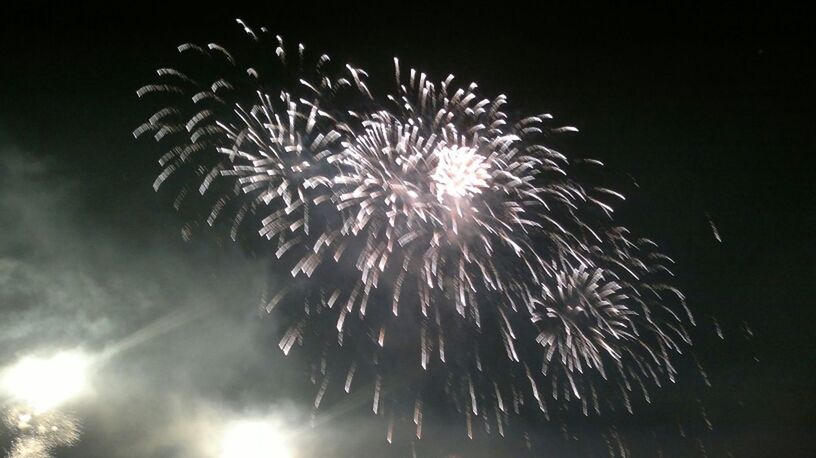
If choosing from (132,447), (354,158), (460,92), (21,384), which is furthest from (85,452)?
(460,92)

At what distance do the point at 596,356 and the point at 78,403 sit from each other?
129 feet

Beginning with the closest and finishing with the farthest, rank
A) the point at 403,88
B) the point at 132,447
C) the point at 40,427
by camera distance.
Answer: the point at 403,88 → the point at 40,427 → the point at 132,447

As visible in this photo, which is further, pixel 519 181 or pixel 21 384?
pixel 21 384

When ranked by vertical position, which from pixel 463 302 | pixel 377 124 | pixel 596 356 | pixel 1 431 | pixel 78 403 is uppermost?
pixel 78 403

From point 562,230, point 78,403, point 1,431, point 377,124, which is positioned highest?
point 78,403

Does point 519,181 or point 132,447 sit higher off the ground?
point 132,447

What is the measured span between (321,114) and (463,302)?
234 inches

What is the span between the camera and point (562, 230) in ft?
53.1

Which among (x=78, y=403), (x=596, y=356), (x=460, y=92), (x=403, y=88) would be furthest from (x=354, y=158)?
(x=78, y=403)

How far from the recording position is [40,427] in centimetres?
3972

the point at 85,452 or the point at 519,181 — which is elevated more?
the point at 85,452

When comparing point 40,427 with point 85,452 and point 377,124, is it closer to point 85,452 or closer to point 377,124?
point 85,452

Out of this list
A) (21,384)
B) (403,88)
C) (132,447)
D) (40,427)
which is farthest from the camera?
(132,447)

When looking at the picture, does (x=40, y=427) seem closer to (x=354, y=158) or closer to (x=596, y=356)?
(x=354, y=158)
